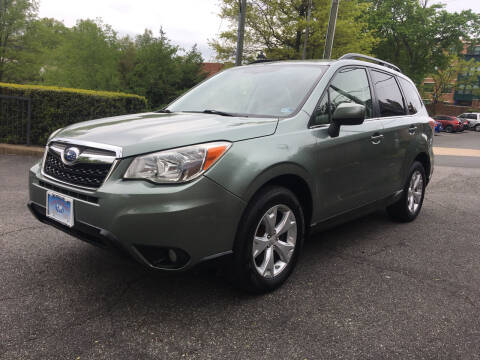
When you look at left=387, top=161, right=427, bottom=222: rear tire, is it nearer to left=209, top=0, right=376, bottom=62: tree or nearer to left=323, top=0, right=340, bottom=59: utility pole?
left=323, top=0, right=340, bottom=59: utility pole

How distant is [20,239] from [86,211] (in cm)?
183

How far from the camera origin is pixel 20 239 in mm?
3848

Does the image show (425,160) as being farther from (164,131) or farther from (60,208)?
(60,208)

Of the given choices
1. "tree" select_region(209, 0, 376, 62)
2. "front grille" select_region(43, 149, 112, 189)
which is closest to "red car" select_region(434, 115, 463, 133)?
"tree" select_region(209, 0, 376, 62)

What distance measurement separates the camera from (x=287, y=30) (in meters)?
22.9

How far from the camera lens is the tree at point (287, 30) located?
2219cm

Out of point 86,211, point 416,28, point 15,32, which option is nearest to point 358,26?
point 416,28

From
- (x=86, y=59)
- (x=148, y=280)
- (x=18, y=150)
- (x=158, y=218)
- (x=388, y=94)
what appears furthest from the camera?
(x=86, y=59)

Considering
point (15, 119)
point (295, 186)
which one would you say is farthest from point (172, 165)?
point (15, 119)

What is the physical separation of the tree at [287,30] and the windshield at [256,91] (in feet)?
64.3

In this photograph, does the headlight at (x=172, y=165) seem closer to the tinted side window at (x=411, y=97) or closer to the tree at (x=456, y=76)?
the tinted side window at (x=411, y=97)

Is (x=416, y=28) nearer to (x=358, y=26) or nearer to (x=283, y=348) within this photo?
(x=358, y=26)

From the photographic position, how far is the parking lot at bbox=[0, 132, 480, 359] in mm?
2342

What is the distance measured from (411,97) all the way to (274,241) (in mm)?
3063
